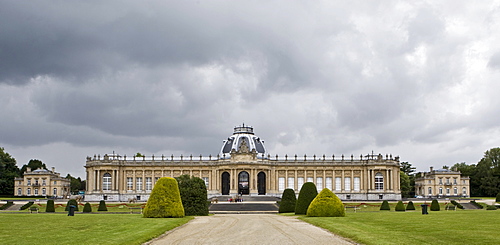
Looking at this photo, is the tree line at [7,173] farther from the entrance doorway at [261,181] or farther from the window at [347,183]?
the window at [347,183]

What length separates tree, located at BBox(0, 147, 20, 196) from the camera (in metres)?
97.0

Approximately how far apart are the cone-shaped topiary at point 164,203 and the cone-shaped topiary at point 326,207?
817cm

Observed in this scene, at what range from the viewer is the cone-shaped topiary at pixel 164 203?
101 ft

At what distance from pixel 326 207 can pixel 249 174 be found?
179 feet

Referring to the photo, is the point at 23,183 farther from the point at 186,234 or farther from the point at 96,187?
the point at 186,234

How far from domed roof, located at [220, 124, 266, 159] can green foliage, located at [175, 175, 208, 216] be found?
51.3 meters

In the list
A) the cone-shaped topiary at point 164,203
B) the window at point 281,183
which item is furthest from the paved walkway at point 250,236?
the window at point 281,183

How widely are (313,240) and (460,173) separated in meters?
95.2

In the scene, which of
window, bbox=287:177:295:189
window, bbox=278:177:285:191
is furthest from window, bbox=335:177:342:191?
window, bbox=278:177:285:191

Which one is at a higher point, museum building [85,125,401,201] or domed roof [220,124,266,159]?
domed roof [220,124,266,159]

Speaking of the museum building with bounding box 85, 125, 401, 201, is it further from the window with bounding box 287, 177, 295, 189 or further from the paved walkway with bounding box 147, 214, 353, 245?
the paved walkway with bounding box 147, 214, 353, 245

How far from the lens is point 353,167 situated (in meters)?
89.0

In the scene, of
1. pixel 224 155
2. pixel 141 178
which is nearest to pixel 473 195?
pixel 224 155

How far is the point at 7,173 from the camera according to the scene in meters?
99.1
